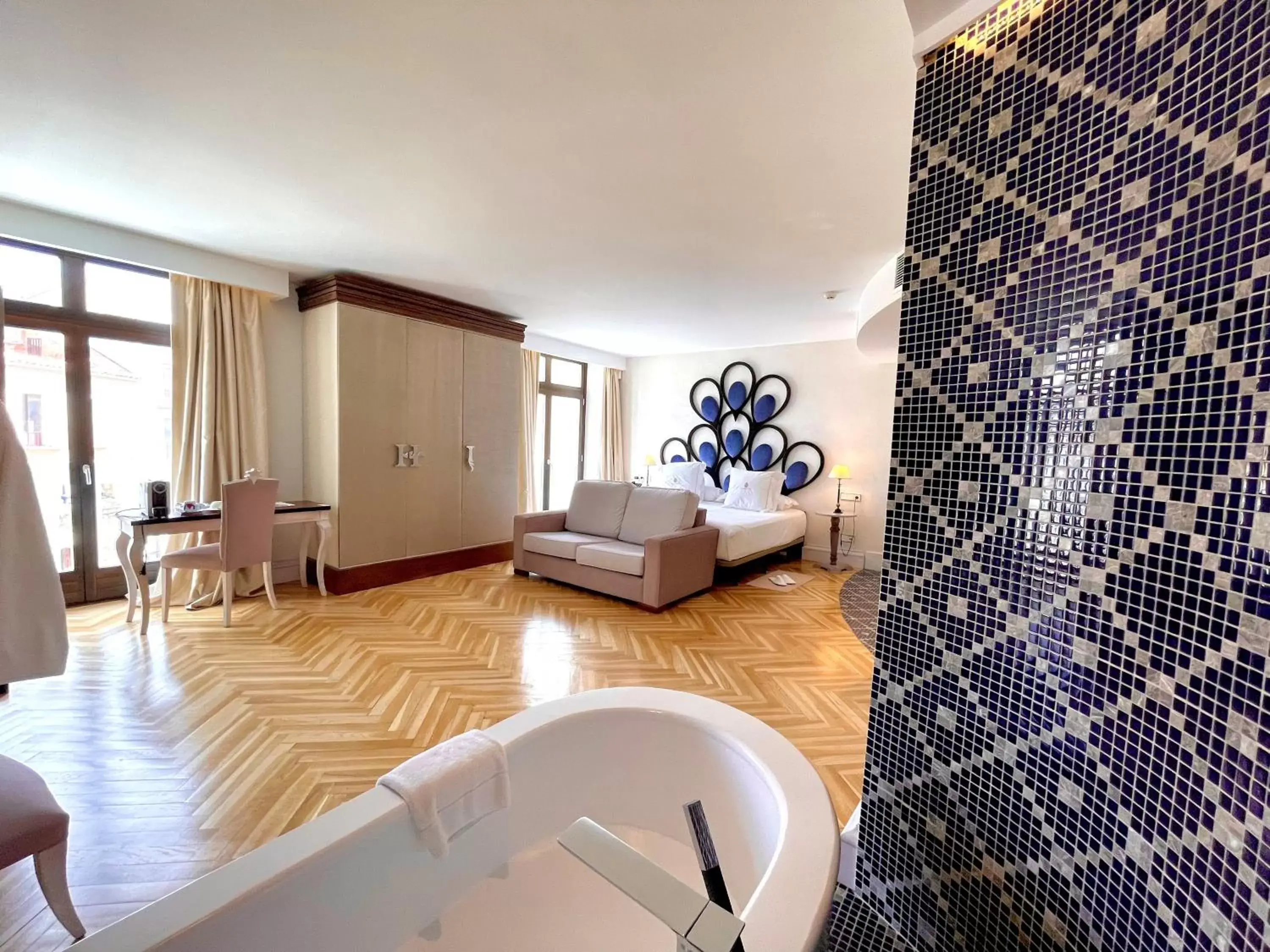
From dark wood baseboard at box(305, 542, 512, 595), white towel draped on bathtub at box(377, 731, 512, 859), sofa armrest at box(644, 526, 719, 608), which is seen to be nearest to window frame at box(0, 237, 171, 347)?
dark wood baseboard at box(305, 542, 512, 595)

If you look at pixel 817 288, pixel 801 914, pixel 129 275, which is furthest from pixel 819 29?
pixel 129 275

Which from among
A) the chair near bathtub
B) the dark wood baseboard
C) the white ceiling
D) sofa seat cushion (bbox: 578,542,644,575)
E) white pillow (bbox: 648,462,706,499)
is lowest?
the dark wood baseboard

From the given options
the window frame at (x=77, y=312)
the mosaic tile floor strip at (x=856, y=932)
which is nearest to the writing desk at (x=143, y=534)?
the window frame at (x=77, y=312)

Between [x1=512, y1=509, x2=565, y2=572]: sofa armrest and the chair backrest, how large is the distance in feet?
6.08

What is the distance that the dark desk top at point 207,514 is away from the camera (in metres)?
3.07

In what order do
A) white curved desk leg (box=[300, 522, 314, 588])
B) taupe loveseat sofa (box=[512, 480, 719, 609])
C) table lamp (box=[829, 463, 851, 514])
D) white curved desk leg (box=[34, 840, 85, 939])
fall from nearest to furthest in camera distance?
white curved desk leg (box=[34, 840, 85, 939]) → taupe loveseat sofa (box=[512, 480, 719, 609]) → white curved desk leg (box=[300, 522, 314, 588]) → table lamp (box=[829, 463, 851, 514])

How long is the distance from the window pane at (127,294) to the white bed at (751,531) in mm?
4644

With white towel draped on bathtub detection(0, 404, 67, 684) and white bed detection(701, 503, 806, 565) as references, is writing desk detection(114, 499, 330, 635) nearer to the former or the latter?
white towel draped on bathtub detection(0, 404, 67, 684)

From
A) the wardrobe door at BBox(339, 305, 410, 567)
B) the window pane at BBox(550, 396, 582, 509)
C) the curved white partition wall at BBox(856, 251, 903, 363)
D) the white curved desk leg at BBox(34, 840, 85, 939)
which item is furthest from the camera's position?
the window pane at BBox(550, 396, 582, 509)

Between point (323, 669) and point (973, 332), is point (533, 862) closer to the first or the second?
point (973, 332)

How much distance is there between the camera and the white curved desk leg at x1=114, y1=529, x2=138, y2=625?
121 inches

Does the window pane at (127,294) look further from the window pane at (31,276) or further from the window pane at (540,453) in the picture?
the window pane at (540,453)

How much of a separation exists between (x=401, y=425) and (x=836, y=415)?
4566 mm

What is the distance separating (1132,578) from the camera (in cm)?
71
